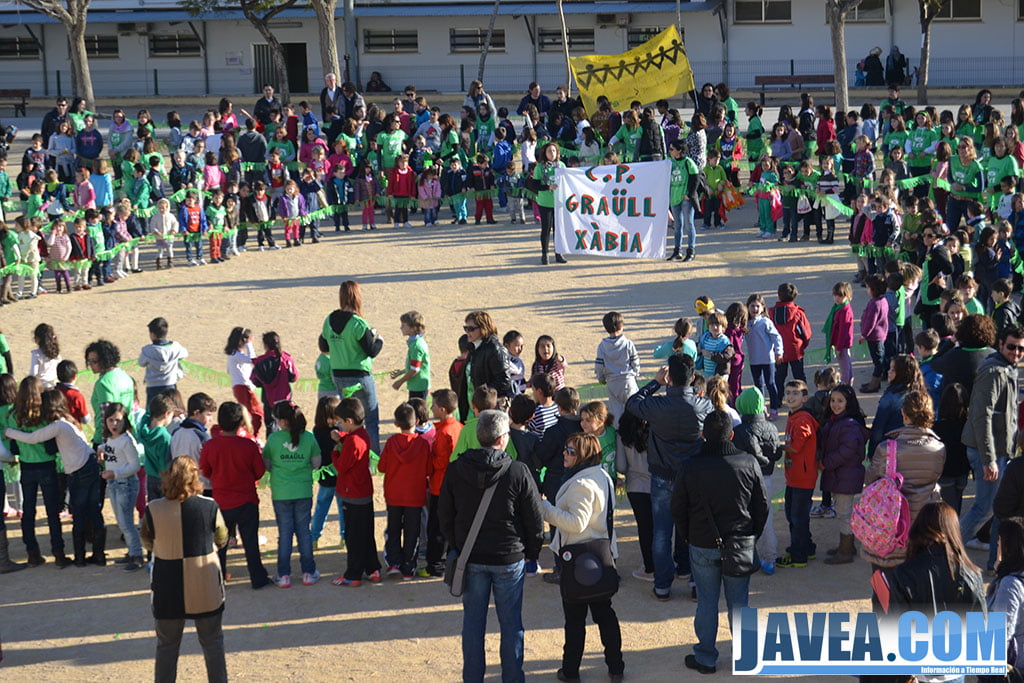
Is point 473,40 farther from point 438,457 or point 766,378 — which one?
point 438,457

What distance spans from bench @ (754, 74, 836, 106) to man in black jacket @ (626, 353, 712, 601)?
1205 inches

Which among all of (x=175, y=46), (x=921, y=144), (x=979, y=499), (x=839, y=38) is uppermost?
(x=175, y=46)

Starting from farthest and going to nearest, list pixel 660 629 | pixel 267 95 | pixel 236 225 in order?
pixel 267 95
pixel 236 225
pixel 660 629

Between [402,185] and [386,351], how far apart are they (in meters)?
7.44

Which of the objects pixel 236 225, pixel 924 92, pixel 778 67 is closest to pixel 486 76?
pixel 778 67

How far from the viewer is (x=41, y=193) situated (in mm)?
20969

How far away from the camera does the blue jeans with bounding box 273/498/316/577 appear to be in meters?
9.48

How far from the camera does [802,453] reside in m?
9.49

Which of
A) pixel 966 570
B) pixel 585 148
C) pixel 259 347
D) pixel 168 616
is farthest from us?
pixel 585 148

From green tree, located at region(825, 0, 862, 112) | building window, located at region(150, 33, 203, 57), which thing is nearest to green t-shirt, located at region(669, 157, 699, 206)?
green tree, located at region(825, 0, 862, 112)

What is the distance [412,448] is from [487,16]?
32502 mm

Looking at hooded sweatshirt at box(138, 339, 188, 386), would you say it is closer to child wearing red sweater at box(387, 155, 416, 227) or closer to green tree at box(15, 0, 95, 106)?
child wearing red sweater at box(387, 155, 416, 227)

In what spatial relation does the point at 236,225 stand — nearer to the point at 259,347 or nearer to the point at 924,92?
the point at 259,347

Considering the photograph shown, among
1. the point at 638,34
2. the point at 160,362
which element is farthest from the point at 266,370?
the point at 638,34
